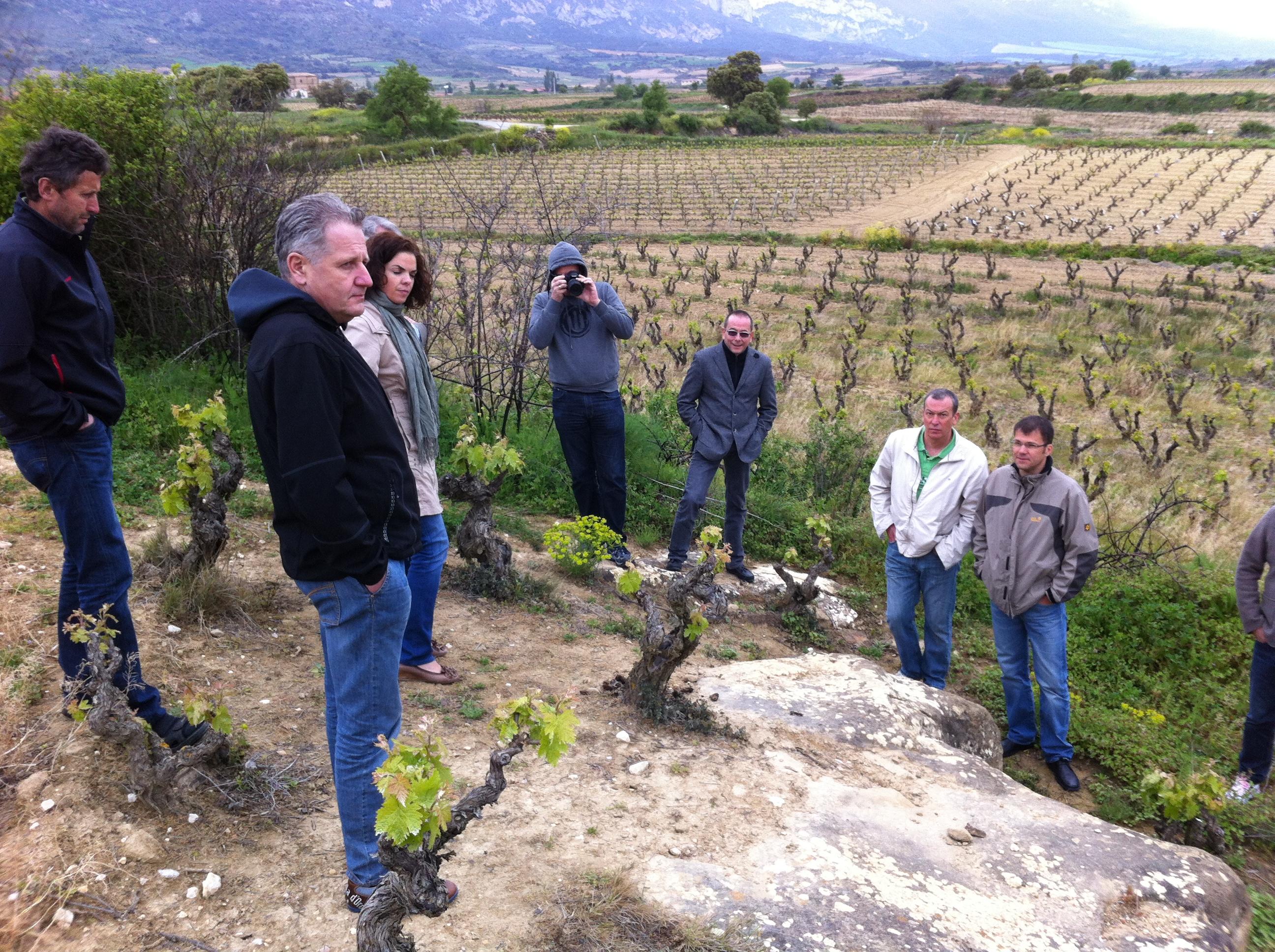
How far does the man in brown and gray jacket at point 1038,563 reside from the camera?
4.39 m

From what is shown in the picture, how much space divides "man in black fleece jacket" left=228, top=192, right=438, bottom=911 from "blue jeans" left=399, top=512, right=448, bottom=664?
3.81 ft

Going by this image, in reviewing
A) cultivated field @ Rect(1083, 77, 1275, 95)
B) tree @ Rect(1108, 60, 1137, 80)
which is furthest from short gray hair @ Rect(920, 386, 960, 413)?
tree @ Rect(1108, 60, 1137, 80)

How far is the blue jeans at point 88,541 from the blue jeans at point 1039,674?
13.4 feet

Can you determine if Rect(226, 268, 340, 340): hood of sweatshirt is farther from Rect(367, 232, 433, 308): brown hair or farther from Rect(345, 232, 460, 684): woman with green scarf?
Rect(367, 232, 433, 308): brown hair

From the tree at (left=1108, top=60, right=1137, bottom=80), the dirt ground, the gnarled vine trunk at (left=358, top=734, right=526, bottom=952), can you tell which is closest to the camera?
the gnarled vine trunk at (left=358, top=734, right=526, bottom=952)

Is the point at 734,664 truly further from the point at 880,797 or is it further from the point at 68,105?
the point at 68,105

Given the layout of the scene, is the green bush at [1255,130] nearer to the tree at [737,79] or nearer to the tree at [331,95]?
the tree at [737,79]

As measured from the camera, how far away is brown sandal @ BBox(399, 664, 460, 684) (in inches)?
155

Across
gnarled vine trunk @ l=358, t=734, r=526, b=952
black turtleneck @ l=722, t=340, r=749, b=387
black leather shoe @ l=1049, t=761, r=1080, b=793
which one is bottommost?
black leather shoe @ l=1049, t=761, r=1080, b=793

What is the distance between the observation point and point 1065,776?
4.84 metres

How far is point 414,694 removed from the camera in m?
3.79

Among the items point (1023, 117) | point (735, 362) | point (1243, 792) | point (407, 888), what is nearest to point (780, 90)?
point (1023, 117)

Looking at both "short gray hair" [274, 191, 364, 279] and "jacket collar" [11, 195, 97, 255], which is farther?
"jacket collar" [11, 195, 97, 255]

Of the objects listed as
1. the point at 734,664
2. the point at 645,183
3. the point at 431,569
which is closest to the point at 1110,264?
the point at 645,183
